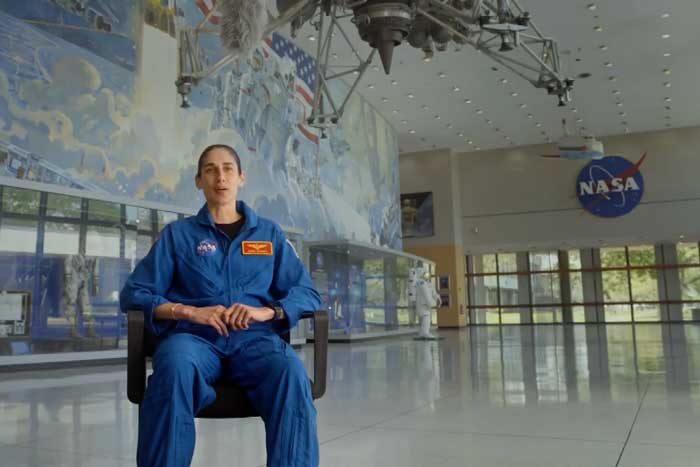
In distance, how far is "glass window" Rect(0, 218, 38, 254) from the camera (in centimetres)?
852

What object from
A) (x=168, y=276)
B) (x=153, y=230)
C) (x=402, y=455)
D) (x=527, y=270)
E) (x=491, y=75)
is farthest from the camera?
(x=527, y=270)

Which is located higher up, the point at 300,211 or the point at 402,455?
the point at 300,211

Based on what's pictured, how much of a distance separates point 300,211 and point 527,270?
19.8 metres

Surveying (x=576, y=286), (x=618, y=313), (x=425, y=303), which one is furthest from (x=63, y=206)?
(x=618, y=313)

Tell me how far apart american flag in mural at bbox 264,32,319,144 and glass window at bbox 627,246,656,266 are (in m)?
20.9

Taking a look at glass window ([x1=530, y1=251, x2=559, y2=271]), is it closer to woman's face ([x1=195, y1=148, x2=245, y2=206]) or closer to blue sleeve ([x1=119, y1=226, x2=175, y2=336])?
woman's face ([x1=195, y1=148, x2=245, y2=206])

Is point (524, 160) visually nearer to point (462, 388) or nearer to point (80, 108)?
point (80, 108)

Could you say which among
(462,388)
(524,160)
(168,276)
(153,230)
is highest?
(524,160)

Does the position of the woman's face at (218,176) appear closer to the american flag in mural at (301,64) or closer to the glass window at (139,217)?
the glass window at (139,217)

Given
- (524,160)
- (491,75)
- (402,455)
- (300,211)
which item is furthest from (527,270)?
(402,455)

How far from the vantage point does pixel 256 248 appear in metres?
2.27

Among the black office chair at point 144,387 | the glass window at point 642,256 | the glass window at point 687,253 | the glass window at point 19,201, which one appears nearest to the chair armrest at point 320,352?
the black office chair at point 144,387

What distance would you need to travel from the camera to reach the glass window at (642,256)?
30.6 m

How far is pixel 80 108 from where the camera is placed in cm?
998
